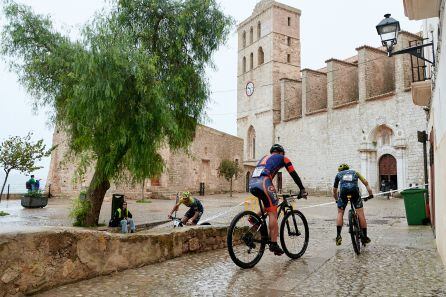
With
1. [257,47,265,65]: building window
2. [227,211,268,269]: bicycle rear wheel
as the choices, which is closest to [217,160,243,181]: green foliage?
[257,47,265,65]: building window

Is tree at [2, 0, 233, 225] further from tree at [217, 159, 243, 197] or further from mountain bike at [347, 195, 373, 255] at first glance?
tree at [217, 159, 243, 197]

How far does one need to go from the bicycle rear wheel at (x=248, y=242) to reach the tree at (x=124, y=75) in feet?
17.8

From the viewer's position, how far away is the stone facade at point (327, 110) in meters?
26.0

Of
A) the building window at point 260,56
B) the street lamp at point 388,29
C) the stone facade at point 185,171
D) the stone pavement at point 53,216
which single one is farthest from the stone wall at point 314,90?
the street lamp at point 388,29

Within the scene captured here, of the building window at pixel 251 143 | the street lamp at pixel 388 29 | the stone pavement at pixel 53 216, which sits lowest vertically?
the stone pavement at pixel 53 216

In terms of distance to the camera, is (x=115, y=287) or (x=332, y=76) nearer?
(x=115, y=287)

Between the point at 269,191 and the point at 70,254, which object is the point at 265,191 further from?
the point at 70,254

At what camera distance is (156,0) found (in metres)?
10.8

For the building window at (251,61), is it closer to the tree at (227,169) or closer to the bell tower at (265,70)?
the bell tower at (265,70)

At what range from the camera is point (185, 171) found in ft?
93.2

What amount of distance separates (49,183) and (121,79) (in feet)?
63.8

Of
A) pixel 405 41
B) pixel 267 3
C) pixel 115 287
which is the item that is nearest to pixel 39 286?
pixel 115 287

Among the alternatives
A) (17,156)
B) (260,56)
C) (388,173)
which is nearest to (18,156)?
(17,156)

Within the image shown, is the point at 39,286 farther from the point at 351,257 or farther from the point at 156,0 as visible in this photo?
the point at 156,0
